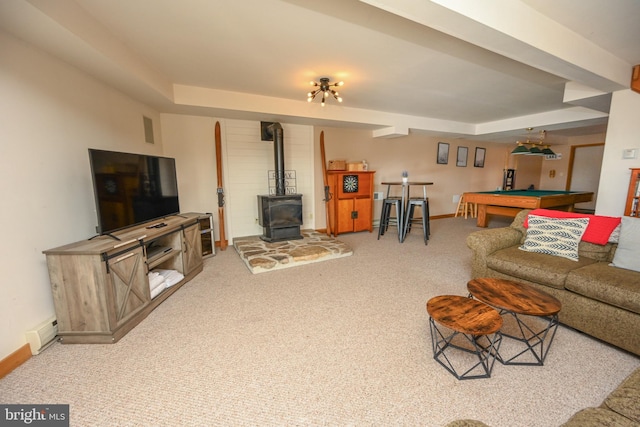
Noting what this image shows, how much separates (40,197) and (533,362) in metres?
3.66

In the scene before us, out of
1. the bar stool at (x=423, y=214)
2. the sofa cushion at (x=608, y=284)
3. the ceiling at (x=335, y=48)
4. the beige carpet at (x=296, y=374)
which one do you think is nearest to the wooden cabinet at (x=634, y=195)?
the ceiling at (x=335, y=48)

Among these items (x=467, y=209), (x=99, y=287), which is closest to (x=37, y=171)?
(x=99, y=287)

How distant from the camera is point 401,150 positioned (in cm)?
606

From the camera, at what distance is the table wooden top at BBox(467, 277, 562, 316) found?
5.00 feet

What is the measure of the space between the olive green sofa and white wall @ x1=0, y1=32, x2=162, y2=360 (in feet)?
12.3

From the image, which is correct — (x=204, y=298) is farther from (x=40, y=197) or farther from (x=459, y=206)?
(x=459, y=206)

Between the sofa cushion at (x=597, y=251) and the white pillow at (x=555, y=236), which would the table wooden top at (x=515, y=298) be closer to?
the white pillow at (x=555, y=236)

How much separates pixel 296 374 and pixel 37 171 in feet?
7.74

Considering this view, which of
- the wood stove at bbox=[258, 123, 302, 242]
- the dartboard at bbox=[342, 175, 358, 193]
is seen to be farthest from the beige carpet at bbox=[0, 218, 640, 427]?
Answer: the dartboard at bbox=[342, 175, 358, 193]

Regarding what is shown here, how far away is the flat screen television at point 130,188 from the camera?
2092mm

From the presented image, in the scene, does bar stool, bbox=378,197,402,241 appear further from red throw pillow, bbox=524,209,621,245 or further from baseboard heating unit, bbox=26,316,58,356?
baseboard heating unit, bbox=26,316,58,356

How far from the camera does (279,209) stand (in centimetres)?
427

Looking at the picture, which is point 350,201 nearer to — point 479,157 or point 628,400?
point 628,400

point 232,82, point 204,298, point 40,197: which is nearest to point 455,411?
point 204,298
